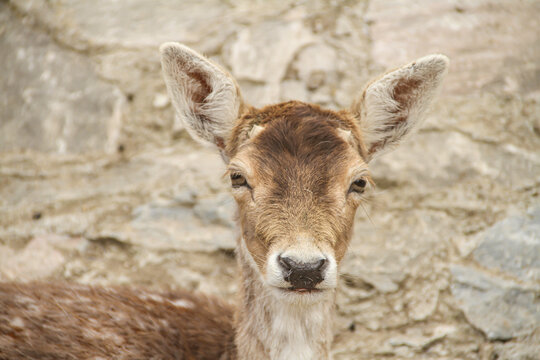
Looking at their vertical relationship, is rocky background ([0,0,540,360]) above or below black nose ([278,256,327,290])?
below

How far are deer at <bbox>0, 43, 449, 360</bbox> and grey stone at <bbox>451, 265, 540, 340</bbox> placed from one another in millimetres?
1133

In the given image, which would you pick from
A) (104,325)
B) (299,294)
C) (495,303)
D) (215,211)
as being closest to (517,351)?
(495,303)

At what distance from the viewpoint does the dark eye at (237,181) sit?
10.4 feet

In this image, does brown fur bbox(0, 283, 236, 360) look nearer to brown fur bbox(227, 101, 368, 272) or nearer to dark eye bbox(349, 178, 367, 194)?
brown fur bbox(227, 101, 368, 272)

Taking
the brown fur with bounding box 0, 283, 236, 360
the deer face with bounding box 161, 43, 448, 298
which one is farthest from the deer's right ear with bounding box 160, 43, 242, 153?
the brown fur with bounding box 0, 283, 236, 360

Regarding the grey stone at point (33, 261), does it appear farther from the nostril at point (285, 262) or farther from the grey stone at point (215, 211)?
the nostril at point (285, 262)

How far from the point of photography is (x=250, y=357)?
10.5ft

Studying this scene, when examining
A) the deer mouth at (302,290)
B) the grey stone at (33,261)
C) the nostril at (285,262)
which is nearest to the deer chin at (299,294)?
the deer mouth at (302,290)

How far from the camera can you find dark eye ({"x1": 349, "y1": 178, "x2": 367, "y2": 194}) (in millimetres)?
3176

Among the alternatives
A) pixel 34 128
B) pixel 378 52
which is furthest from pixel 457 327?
pixel 34 128

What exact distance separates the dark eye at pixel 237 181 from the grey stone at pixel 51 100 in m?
1.99

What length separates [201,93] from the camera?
11.8 ft

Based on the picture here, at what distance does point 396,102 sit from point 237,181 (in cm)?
113

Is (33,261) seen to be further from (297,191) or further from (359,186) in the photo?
(359,186)
